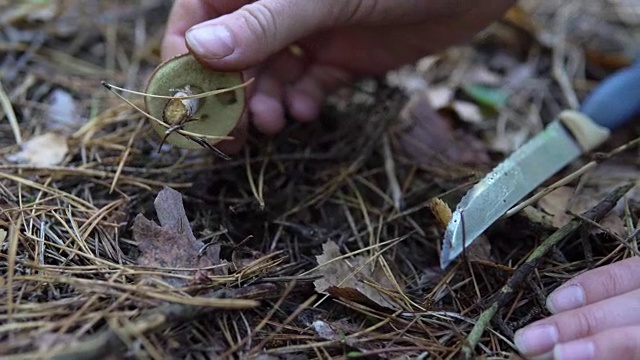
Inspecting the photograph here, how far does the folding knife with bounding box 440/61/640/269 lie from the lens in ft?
4.82

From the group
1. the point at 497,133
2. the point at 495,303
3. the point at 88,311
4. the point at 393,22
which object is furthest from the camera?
the point at 497,133

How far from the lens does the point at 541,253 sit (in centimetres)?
143

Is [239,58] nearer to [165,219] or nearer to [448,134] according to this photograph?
[165,219]

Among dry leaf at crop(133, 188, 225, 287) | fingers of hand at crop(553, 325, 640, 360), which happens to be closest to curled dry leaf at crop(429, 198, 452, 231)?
fingers of hand at crop(553, 325, 640, 360)

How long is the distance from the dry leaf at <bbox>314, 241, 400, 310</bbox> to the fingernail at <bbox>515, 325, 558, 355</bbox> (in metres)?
0.29

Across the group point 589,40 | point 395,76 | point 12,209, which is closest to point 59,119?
point 12,209

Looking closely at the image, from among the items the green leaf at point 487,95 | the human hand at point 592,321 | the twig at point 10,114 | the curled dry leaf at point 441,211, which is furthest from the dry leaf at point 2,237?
the green leaf at point 487,95

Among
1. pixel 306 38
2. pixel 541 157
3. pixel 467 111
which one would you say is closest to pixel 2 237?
pixel 306 38

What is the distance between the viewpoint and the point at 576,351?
118 cm

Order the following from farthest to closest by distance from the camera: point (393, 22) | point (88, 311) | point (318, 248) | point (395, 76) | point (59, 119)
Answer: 1. point (395, 76)
2. point (59, 119)
3. point (393, 22)
4. point (318, 248)
5. point (88, 311)

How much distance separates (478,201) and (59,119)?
55.8 inches

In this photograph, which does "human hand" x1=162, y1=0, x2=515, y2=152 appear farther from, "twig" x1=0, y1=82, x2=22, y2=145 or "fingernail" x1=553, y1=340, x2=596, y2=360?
"fingernail" x1=553, y1=340, x2=596, y2=360

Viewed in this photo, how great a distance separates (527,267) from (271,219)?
2.22ft

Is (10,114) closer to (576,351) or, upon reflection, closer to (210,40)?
(210,40)
